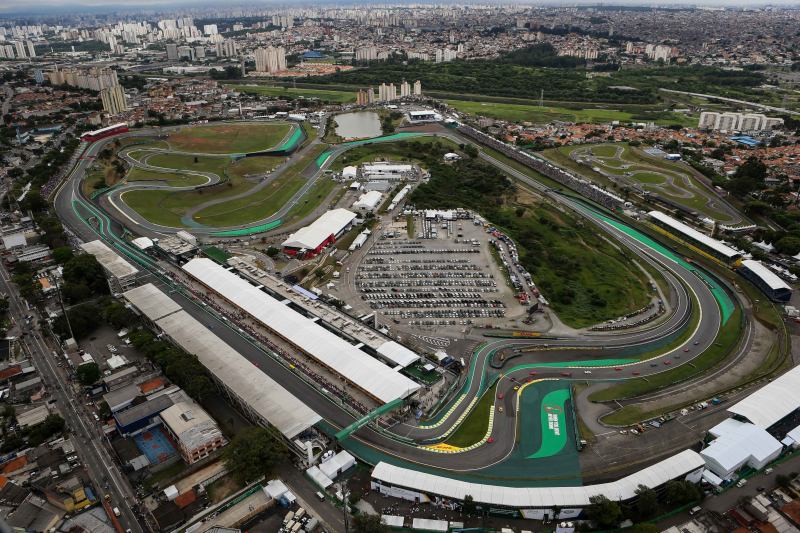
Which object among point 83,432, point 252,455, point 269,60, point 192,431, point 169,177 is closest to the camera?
point 252,455

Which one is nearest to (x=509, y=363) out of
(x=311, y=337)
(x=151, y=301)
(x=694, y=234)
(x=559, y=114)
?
(x=311, y=337)

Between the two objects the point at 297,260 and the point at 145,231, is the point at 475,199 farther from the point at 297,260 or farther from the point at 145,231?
the point at 145,231

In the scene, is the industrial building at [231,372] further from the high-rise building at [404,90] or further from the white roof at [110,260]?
the high-rise building at [404,90]

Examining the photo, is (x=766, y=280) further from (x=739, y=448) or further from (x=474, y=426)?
(x=474, y=426)

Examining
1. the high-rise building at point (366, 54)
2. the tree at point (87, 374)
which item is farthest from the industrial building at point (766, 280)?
the high-rise building at point (366, 54)

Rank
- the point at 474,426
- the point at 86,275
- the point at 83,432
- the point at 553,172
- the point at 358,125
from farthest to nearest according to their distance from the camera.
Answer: the point at 358,125
the point at 553,172
the point at 86,275
the point at 474,426
the point at 83,432

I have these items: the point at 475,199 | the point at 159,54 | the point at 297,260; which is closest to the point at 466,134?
the point at 475,199

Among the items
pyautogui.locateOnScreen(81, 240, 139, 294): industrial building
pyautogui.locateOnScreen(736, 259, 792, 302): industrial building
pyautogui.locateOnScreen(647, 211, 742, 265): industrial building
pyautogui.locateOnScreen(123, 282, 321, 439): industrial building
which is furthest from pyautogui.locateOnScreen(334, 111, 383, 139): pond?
pyautogui.locateOnScreen(736, 259, 792, 302): industrial building
